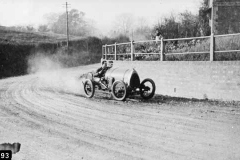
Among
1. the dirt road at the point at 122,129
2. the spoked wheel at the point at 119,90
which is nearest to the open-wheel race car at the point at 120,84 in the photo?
the spoked wheel at the point at 119,90

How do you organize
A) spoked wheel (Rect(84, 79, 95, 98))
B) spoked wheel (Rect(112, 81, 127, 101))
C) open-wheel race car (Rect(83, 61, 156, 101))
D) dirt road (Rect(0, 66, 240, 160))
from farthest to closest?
1. spoked wheel (Rect(84, 79, 95, 98))
2. open-wheel race car (Rect(83, 61, 156, 101))
3. spoked wheel (Rect(112, 81, 127, 101))
4. dirt road (Rect(0, 66, 240, 160))

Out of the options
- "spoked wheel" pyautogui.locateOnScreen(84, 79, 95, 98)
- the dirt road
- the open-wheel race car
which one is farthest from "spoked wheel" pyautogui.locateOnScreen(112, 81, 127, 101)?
"spoked wheel" pyautogui.locateOnScreen(84, 79, 95, 98)

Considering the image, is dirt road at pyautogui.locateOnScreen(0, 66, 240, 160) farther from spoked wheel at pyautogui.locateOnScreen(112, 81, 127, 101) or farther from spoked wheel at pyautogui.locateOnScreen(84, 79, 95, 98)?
spoked wheel at pyautogui.locateOnScreen(84, 79, 95, 98)

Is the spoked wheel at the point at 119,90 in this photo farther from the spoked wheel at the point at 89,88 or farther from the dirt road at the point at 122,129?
the spoked wheel at the point at 89,88

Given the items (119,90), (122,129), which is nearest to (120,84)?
(119,90)

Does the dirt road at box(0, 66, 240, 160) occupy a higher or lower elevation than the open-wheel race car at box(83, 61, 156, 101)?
lower

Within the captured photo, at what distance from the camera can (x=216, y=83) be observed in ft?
37.6

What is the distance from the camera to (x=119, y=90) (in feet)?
38.5

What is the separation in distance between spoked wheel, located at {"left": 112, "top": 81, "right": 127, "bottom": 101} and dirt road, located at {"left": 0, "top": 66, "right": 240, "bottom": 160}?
1.56 feet

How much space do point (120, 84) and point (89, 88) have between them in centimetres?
199

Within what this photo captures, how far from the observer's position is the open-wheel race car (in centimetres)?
1170

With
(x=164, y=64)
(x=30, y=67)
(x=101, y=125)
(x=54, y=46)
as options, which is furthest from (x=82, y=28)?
(x=101, y=125)

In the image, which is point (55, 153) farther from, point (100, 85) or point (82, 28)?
point (82, 28)

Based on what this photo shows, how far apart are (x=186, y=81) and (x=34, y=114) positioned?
6645 millimetres
